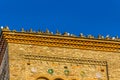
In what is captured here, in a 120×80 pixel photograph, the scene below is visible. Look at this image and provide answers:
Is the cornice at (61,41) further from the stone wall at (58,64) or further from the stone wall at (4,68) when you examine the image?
the stone wall at (4,68)

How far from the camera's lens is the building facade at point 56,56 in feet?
71.3

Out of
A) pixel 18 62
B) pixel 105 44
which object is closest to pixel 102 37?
pixel 105 44

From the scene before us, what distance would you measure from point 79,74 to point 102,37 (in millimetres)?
2370

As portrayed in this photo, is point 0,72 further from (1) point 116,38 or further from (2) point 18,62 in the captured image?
(1) point 116,38

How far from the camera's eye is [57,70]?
72.2 ft

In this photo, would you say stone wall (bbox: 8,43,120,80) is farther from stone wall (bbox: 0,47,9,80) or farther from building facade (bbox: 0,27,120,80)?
stone wall (bbox: 0,47,9,80)

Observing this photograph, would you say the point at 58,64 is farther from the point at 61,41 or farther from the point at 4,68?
the point at 4,68

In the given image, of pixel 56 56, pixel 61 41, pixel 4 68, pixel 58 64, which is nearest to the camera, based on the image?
pixel 58 64

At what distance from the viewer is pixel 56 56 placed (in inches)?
879

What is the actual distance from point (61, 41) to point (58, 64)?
1.19 meters

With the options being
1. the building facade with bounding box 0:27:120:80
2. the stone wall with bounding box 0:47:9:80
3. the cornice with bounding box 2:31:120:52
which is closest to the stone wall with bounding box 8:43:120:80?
the building facade with bounding box 0:27:120:80

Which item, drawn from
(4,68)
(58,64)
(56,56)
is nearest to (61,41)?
(56,56)

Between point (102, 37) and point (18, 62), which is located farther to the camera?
point (102, 37)

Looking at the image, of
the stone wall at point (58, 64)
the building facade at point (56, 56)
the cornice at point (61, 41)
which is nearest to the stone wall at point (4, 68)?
the building facade at point (56, 56)
